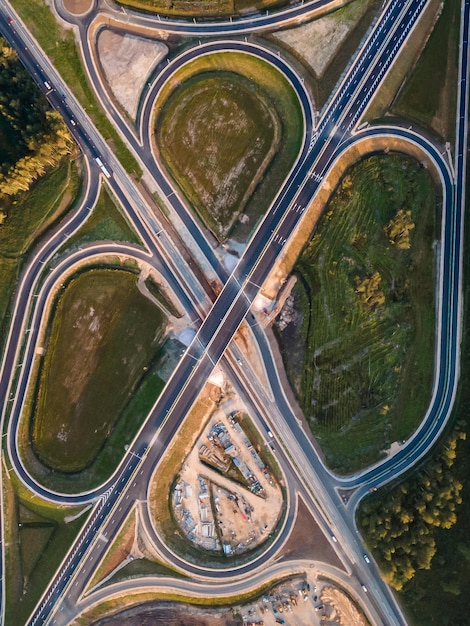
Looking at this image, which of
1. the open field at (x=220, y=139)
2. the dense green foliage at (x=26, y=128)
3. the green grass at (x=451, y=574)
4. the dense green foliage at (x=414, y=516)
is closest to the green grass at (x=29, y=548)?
the dense green foliage at (x=414, y=516)

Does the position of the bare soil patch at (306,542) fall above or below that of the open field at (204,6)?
below

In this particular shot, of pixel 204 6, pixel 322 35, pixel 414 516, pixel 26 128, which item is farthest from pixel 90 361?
pixel 322 35

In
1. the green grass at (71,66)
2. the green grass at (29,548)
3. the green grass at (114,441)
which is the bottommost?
the green grass at (29,548)

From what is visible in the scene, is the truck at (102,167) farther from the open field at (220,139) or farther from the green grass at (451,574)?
the green grass at (451,574)

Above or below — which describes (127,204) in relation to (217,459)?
above

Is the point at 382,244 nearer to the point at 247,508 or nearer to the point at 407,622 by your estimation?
the point at 247,508

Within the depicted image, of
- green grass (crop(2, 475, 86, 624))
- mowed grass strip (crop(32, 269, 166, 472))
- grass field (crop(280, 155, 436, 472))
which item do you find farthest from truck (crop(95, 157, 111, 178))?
green grass (crop(2, 475, 86, 624))

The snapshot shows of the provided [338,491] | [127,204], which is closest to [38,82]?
[127,204]
